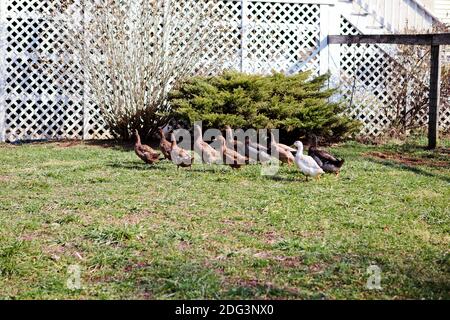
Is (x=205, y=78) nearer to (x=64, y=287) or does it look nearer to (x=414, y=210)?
(x=414, y=210)

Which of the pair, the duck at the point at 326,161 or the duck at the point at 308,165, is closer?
the duck at the point at 308,165

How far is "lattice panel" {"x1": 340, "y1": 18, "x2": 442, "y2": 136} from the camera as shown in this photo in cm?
1340

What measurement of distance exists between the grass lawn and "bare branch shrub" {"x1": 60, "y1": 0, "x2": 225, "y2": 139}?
102 inches

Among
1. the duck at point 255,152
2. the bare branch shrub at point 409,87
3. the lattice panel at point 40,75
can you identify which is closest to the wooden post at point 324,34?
the bare branch shrub at point 409,87

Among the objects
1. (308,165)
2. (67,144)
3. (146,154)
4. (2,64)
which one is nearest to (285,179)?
(308,165)

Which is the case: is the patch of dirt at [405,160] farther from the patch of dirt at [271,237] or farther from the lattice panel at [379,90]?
the patch of dirt at [271,237]

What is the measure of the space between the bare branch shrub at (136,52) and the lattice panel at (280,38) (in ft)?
4.02

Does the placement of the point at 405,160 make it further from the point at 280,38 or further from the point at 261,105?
the point at 280,38

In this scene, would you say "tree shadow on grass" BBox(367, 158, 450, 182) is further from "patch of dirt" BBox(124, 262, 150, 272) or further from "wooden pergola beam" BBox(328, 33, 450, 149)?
"patch of dirt" BBox(124, 262, 150, 272)

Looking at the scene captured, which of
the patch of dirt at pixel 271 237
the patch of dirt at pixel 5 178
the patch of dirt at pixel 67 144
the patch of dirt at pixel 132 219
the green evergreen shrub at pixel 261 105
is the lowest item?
the patch of dirt at pixel 271 237

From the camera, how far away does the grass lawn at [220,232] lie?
4.50m

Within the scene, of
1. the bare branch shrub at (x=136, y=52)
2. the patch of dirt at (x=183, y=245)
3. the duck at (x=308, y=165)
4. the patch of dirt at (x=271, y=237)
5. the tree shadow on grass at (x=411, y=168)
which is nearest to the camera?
the patch of dirt at (x=183, y=245)

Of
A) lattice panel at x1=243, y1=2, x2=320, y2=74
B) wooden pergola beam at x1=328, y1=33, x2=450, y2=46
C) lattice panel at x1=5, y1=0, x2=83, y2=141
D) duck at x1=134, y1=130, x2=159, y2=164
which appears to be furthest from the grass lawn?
lattice panel at x1=243, y1=2, x2=320, y2=74

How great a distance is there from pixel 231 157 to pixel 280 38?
4981mm
